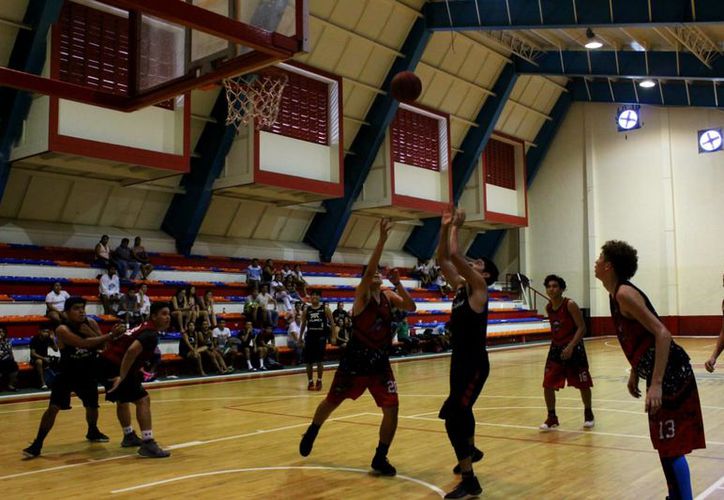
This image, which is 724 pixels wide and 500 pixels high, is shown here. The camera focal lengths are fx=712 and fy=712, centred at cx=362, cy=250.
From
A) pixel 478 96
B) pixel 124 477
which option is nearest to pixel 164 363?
pixel 124 477

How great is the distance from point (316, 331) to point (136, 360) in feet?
17.6

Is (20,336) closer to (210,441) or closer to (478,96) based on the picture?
(210,441)

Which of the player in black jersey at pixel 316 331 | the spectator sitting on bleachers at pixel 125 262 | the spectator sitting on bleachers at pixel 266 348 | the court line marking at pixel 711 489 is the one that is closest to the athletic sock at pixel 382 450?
the court line marking at pixel 711 489

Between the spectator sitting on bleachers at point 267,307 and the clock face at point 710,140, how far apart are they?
1679 centimetres

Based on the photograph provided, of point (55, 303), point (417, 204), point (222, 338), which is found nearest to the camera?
point (55, 303)

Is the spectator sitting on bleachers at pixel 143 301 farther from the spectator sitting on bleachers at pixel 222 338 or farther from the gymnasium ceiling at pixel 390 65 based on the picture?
the gymnasium ceiling at pixel 390 65

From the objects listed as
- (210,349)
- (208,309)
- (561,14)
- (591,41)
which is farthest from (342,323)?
(591,41)

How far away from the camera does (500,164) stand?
89.4 feet

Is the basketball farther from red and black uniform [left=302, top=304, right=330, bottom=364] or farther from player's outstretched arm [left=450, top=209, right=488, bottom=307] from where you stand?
red and black uniform [left=302, top=304, right=330, bottom=364]

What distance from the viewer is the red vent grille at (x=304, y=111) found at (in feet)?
61.4

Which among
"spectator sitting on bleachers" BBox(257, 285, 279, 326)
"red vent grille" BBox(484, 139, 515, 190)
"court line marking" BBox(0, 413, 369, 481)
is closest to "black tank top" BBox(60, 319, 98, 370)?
"court line marking" BBox(0, 413, 369, 481)

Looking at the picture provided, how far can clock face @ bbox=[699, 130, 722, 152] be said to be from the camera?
24844 mm

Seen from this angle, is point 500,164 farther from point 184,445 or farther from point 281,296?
point 184,445

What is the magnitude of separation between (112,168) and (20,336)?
→ 173 inches
